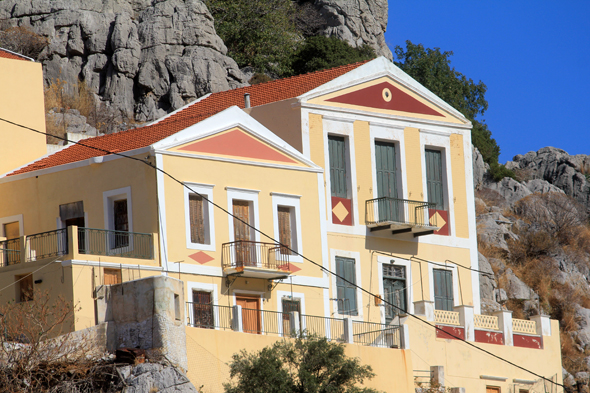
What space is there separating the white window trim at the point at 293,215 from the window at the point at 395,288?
499cm

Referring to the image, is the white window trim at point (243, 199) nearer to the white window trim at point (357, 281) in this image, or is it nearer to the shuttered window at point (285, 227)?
the shuttered window at point (285, 227)

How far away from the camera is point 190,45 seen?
2255 inches

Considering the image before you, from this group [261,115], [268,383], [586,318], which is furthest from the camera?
[586,318]

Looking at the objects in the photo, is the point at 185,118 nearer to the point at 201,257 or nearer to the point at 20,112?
the point at 20,112

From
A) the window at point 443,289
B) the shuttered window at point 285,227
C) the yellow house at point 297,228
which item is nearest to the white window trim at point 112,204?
the yellow house at point 297,228

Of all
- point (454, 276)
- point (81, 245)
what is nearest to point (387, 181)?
point (454, 276)

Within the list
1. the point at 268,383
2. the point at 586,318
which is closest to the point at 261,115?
the point at 268,383

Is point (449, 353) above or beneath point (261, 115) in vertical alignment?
beneath

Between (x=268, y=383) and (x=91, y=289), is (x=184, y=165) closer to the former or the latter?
(x=91, y=289)

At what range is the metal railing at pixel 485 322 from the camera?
38.8 m

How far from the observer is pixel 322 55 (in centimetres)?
6506

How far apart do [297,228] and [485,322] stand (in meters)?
7.90

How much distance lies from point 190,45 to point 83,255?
2820 cm

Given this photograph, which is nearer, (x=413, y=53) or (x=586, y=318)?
(x=586, y=318)
